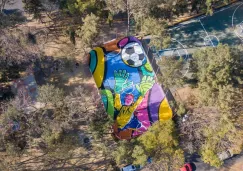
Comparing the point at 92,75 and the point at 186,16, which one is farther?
the point at 186,16

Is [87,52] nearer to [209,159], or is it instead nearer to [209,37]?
[209,37]

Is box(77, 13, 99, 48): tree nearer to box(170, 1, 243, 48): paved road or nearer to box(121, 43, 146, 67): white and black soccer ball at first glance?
box(121, 43, 146, 67): white and black soccer ball

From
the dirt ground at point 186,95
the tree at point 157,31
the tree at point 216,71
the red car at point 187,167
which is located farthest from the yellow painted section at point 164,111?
the tree at point 157,31

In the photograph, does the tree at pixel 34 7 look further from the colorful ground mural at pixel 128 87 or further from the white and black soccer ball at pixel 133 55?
the white and black soccer ball at pixel 133 55

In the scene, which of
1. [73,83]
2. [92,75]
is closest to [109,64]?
[92,75]

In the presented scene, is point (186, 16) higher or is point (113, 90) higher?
point (186, 16)

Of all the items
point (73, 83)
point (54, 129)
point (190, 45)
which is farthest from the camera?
point (190, 45)
